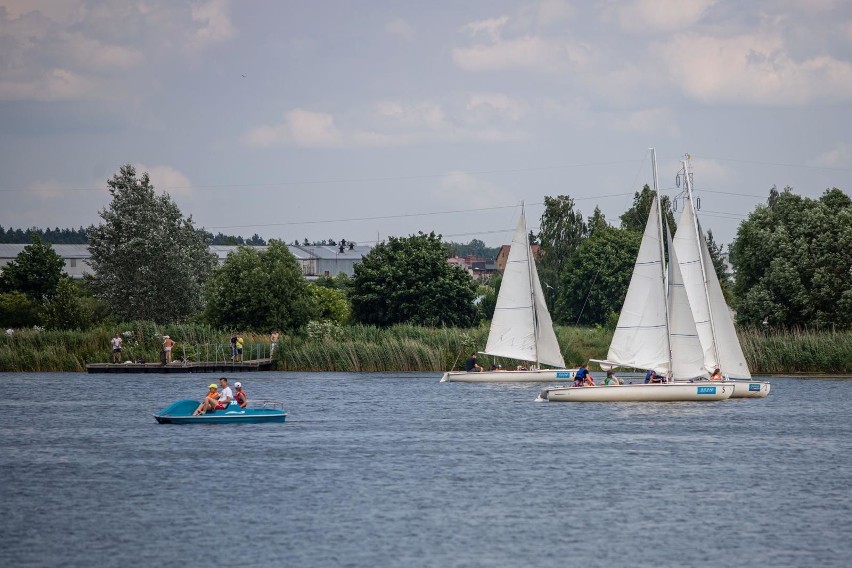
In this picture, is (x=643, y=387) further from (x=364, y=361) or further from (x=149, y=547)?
(x=149, y=547)

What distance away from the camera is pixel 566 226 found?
150 m

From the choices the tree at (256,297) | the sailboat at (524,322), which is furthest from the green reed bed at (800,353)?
the tree at (256,297)

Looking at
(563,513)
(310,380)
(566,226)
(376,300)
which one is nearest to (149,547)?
(563,513)

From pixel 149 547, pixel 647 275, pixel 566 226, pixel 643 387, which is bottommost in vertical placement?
pixel 149 547

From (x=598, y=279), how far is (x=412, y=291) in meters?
28.6

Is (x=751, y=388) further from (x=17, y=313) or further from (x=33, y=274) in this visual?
(x=33, y=274)

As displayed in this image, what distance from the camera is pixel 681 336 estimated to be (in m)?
64.7

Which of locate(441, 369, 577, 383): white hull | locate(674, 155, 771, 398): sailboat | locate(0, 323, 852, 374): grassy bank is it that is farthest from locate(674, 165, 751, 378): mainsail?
locate(0, 323, 852, 374): grassy bank

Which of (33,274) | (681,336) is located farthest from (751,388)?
(33,274)

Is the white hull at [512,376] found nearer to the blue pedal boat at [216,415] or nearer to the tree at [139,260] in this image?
the blue pedal boat at [216,415]

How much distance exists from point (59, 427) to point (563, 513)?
95.7 ft

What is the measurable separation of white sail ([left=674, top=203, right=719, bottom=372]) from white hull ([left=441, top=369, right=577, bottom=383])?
1109cm

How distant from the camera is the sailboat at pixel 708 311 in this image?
224 ft

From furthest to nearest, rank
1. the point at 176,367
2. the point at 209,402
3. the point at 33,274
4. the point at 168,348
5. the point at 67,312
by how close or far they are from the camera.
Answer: the point at 33,274 → the point at 67,312 → the point at 168,348 → the point at 176,367 → the point at 209,402
